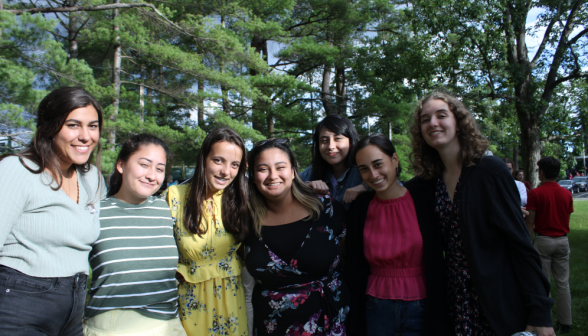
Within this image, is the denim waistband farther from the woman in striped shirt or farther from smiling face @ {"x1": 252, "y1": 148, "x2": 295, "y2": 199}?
smiling face @ {"x1": 252, "y1": 148, "x2": 295, "y2": 199}

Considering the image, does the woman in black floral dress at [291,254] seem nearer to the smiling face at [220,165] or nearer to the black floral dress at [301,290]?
the black floral dress at [301,290]

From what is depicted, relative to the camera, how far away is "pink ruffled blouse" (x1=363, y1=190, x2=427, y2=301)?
2.16 meters

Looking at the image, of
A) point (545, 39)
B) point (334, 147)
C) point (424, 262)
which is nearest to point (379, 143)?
point (334, 147)

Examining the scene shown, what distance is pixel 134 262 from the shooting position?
6.54ft

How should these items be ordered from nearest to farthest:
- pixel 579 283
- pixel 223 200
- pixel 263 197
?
pixel 223 200 → pixel 263 197 → pixel 579 283

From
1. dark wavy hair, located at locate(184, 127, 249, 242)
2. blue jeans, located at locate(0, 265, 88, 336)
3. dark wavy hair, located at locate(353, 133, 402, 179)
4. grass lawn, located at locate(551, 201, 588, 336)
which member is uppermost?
dark wavy hair, located at locate(353, 133, 402, 179)

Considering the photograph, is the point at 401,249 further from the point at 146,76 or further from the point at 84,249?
the point at 146,76

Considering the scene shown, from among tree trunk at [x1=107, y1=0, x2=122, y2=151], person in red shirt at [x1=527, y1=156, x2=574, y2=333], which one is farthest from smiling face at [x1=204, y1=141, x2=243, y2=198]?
tree trunk at [x1=107, y1=0, x2=122, y2=151]

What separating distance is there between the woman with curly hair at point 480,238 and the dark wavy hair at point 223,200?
4.13ft

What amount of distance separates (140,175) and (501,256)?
212 cm

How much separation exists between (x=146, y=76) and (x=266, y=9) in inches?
246

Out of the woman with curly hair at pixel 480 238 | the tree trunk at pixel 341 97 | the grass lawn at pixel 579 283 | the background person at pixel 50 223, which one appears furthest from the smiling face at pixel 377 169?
the tree trunk at pixel 341 97

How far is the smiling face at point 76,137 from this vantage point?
75.8 inches

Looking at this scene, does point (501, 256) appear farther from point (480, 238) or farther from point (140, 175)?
point (140, 175)
